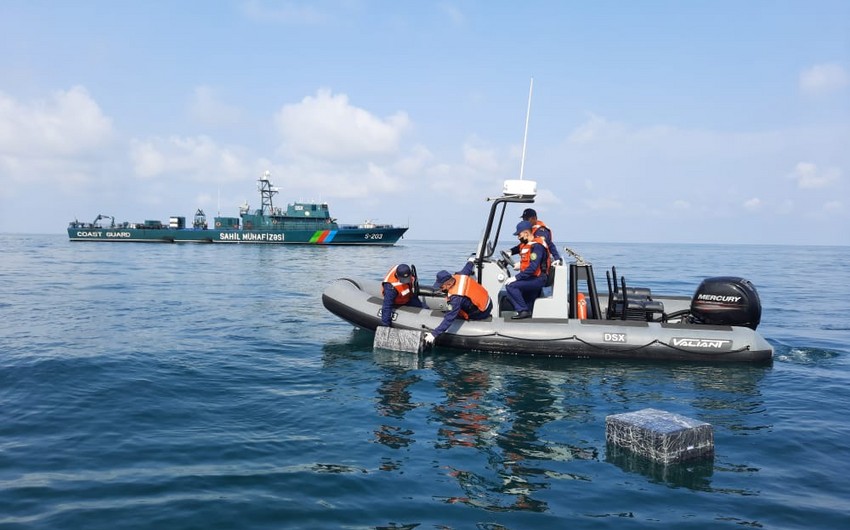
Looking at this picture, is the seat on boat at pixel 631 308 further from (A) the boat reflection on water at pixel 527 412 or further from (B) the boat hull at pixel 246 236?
(B) the boat hull at pixel 246 236

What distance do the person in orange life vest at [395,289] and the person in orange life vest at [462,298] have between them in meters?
0.63

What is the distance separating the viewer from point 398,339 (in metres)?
9.01

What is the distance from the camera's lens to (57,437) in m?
5.30

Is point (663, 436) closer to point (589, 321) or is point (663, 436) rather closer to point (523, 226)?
point (589, 321)

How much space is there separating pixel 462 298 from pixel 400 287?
1.20 meters

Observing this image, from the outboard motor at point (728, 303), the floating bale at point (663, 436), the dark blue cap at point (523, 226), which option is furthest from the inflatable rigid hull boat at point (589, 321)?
the floating bale at point (663, 436)

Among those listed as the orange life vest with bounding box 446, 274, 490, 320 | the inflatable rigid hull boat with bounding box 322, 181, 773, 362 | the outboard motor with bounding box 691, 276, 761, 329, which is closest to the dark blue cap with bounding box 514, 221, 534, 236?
the inflatable rigid hull boat with bounding box 322, 181, 773, 362

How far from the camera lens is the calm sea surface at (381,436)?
3.98m

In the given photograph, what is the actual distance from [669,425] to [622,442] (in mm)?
448

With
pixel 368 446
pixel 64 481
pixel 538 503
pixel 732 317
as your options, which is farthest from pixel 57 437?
pixel 732 317

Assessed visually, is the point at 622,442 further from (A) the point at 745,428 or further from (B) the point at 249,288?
(B) the point at 249,288

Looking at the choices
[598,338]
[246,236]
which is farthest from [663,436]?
[246,236]

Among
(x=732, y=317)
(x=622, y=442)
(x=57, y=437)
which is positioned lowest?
(x=57, y=437)

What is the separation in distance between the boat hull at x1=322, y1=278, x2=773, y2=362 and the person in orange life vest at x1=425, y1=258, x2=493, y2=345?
23 cm
